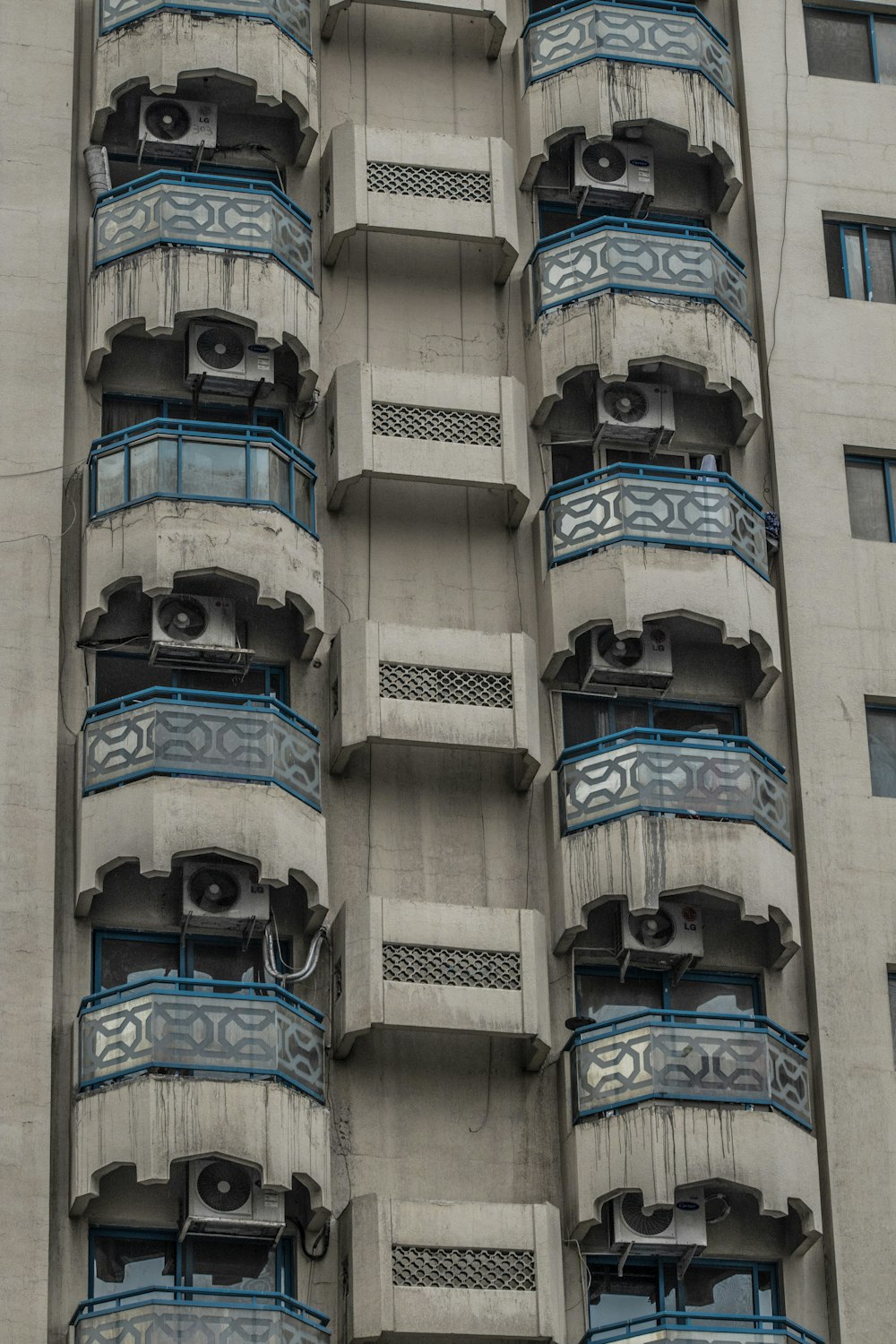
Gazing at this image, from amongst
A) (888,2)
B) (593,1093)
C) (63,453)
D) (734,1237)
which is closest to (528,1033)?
(593,1093)

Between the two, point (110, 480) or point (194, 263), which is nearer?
point (110, 480)

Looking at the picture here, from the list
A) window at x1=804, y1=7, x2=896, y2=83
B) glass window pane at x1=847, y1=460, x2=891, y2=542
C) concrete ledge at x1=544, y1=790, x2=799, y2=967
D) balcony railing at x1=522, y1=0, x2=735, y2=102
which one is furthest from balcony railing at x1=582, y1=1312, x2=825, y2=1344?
window at x1=804, y1=7, x2=896, y2=83

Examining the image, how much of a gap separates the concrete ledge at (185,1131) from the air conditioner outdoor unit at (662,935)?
4997 mm

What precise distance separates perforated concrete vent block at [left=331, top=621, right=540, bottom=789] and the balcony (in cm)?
92

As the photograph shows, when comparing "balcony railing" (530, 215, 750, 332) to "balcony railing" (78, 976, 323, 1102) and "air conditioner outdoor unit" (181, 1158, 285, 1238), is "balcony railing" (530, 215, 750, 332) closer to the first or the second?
"balcony railing" (78, 976, 323, 1102)

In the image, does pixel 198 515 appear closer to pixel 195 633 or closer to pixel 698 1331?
pixel 195 633

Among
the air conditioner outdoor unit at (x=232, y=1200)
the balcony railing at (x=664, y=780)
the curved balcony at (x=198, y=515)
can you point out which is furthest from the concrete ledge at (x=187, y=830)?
the balcony railing at (x=664, y=780)

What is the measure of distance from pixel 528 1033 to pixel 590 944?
6.36 feet

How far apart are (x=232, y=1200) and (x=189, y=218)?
13.1 meters

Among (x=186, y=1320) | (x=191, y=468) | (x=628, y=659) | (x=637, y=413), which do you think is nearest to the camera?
(x=186, y=1320)

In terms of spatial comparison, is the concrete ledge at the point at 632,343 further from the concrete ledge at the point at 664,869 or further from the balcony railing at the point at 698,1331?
the balcony railing at the point at 698,1331

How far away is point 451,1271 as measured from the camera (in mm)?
33750

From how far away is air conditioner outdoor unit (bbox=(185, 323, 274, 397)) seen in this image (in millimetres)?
38531

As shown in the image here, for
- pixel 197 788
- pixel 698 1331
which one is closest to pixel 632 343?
pixel 197 788
